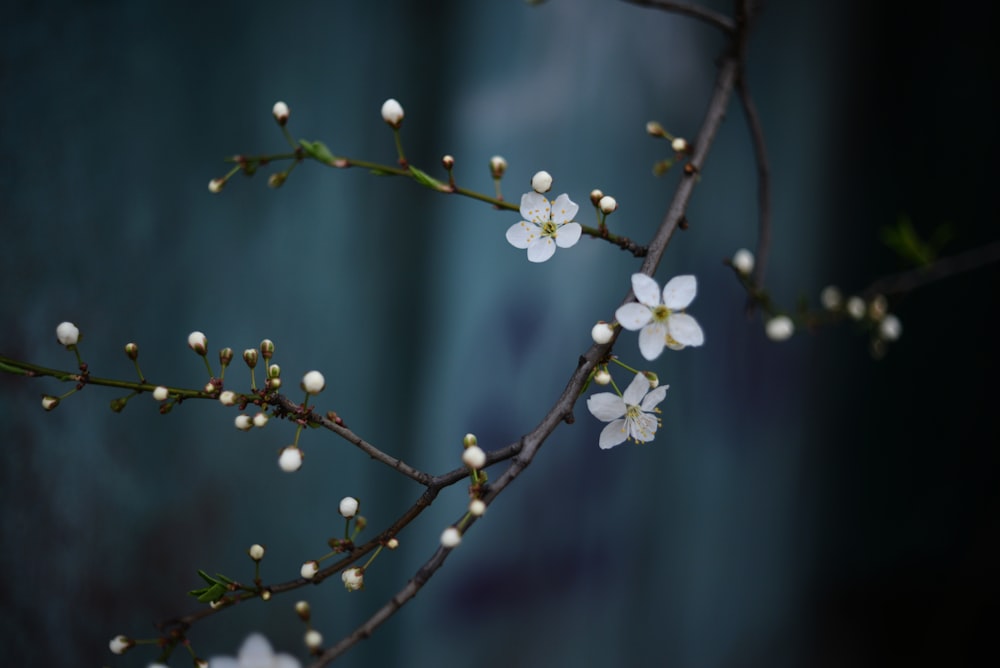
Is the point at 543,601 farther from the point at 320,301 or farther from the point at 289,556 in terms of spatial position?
the point at 320,301

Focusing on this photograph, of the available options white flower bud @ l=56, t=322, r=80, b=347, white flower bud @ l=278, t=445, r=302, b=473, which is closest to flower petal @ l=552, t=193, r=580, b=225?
white flower bud @ l=278, t=445, r=302, b=473

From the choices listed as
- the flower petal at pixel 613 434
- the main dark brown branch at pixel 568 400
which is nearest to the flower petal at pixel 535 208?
the main dark brown branch at pixel 568 400

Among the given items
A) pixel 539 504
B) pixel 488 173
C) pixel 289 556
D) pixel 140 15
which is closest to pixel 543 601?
pixel 539 504

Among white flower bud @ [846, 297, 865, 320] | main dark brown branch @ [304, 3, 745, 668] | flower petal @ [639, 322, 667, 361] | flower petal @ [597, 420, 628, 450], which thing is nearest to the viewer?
main dark brown branch @ [304, 3, 745, 668]

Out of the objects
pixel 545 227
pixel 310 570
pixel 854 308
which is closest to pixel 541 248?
pixel 545 227

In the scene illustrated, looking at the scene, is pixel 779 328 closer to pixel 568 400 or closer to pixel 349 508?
pixel 568 400

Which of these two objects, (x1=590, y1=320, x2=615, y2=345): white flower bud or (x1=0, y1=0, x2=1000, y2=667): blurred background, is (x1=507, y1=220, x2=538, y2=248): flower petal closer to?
(x1=590, y1=320, x2=615, y2=345): white flower bud
